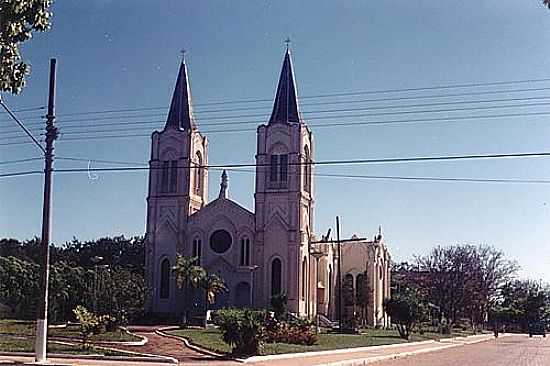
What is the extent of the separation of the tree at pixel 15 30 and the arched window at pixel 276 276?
5651cm

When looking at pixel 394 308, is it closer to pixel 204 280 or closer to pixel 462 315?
pixel 204 280

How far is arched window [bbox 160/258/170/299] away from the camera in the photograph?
2709 inches

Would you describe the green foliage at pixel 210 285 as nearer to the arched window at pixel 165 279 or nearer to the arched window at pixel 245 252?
the arched window at pixel 245 252

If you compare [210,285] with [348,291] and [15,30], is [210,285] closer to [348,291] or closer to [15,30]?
[348,291]

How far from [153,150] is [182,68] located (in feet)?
26.9

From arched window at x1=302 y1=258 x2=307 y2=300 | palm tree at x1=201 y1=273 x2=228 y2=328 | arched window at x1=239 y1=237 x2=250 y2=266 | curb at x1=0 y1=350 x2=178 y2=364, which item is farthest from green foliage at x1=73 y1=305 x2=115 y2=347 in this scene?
arched window at x1=239 y1=237 x2=250 y2=266

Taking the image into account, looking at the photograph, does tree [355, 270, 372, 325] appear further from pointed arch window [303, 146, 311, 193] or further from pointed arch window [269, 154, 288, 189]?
pointed arch window [269, 154, 288, 189]

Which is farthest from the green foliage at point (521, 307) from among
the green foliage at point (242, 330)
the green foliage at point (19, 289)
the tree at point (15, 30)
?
the tree at point (15, 30)

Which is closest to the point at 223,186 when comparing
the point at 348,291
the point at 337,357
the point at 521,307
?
the point at 348,291

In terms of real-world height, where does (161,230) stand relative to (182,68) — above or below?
below

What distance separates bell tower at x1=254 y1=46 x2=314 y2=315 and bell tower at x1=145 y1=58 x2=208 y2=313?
6.14 metres

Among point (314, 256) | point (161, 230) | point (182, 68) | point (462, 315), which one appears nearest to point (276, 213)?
point (314, 256)

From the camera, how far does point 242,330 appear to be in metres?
27.1

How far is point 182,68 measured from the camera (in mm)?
73938
